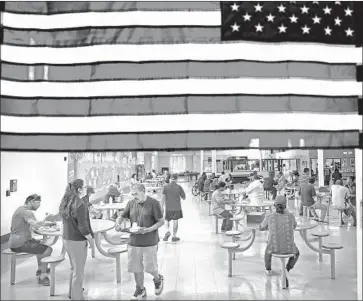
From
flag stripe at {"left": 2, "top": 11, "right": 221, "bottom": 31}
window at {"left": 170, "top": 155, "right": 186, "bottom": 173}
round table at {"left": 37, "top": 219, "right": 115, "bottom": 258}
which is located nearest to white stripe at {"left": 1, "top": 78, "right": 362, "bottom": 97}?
flag stripe at {"left": 2, "top": 11, "right": 221, "bottom": 31}

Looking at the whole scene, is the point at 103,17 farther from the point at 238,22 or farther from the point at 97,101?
the point at 238,22

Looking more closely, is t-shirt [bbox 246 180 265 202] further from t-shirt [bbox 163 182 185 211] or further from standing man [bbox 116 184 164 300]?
standing man [bbox 116 184 164 300]

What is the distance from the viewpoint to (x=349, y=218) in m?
12.8

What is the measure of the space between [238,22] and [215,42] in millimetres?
302

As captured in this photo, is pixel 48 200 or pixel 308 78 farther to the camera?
pixel 48 200

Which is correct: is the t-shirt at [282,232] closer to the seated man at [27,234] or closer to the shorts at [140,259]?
the shorts at [140,259]

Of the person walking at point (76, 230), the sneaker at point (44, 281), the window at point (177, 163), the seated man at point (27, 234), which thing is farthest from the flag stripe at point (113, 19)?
the window at point (177, 163)

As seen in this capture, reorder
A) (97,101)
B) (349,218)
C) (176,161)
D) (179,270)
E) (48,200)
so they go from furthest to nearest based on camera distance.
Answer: (176,161), (349,218), (48,200), (179,270), (97,101)

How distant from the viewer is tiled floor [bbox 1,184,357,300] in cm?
590

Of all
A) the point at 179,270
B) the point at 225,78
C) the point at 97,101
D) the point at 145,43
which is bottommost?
the point at 179,270

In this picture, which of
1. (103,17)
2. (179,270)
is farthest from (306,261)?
(103,17)

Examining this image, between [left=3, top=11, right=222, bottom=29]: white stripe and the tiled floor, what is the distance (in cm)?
394

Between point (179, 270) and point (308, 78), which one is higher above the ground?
point (308, 78)

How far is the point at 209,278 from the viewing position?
6723mm
